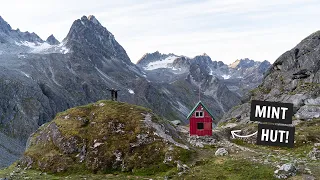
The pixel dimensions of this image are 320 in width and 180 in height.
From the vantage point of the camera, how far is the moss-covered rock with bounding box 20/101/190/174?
4819 cm

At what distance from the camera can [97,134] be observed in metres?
54.5

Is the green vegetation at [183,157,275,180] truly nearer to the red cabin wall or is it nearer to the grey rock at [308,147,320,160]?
the grey rock at [308,147,320,160]

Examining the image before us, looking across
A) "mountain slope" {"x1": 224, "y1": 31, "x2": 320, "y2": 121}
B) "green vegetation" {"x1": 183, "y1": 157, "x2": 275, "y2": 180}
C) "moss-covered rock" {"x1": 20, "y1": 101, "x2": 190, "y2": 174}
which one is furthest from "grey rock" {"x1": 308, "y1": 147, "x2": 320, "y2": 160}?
"mountain slope" {"x1": 224, "y1": 31, "x2": 320, "y2": 121}

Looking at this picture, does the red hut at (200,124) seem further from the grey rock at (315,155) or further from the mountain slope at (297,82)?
the mountain slope at (297,82)

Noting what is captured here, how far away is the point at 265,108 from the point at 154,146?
33733 mm

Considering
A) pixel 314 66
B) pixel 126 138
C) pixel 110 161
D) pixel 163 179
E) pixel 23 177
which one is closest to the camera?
pixel 163 179

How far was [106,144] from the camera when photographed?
171 feet

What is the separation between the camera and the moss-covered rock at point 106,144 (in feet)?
158

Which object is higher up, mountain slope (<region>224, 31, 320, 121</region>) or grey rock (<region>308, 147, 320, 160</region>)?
mountain slope (<region>224, 31, 320, 121</region>)

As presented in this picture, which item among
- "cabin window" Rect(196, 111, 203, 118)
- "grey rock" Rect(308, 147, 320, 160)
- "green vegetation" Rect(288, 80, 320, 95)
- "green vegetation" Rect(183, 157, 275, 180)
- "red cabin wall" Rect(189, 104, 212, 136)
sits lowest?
"green vegetation" Rect(183, 157, 275, 180)

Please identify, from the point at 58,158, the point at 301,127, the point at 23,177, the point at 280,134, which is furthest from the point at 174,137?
the point at 280,134

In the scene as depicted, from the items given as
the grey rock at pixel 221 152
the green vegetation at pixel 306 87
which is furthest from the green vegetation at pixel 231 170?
the green vegetation at pixel 306 87

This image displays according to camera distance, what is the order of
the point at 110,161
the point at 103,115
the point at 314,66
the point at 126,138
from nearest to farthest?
the point at 110,161 < the point at 126,138 < the point at 103,115 < the point at 314,66

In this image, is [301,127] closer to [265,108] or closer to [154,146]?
[154,146]
